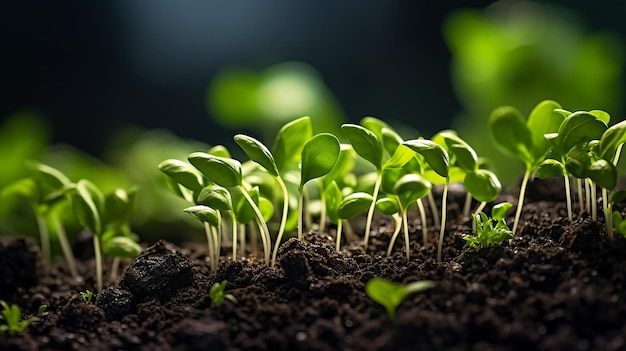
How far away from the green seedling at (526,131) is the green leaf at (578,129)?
93mm

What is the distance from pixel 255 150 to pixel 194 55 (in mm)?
2778

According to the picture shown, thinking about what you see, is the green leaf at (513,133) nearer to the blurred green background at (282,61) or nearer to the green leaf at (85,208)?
the green leaf at (85,208)

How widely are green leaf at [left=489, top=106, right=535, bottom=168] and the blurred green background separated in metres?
1.41

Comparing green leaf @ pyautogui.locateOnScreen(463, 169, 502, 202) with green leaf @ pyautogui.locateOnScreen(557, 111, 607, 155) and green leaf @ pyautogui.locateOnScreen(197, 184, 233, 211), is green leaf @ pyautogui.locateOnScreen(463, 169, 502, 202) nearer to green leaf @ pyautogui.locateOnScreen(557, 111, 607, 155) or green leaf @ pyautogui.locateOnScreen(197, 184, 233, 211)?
green leaf @ pyautogui.locateOnScreen(557, 111, 607, 155)

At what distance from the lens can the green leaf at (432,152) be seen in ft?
3.21

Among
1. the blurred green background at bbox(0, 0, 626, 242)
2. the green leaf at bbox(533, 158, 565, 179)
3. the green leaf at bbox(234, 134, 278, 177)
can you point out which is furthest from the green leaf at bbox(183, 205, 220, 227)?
the blurred green background at bbox(0, 0, 626, 242)

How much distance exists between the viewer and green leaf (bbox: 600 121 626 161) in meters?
0.98

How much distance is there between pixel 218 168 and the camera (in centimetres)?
101

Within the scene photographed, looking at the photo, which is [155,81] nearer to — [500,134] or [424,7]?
[424,7]

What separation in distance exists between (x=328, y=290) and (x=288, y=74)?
1.72 metres

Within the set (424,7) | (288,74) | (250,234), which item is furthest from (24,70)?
(250,234)

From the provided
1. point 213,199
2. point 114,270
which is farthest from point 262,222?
point 114,270

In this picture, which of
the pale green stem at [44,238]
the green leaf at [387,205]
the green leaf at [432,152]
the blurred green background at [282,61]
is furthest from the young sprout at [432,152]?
the blurred green background at [282,61]

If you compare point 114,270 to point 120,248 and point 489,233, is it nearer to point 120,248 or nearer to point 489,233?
point 120,248
